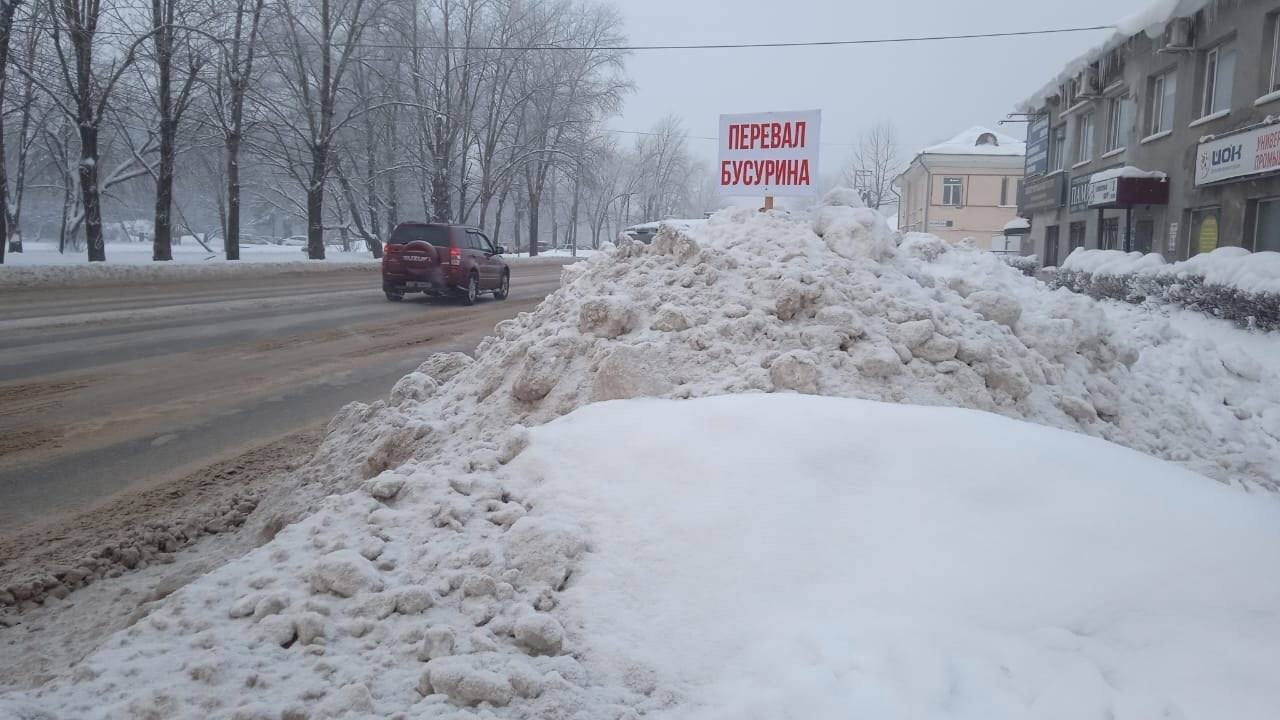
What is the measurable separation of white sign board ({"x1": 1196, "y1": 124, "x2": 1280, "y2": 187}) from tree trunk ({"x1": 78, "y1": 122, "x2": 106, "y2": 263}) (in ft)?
91.6

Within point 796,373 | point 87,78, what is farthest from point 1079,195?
point 87,78

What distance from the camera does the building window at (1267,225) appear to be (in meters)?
15.9

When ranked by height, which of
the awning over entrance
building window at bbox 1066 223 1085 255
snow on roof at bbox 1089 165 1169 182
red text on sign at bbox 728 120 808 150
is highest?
snow on roof at bbox 1089 165 1169 182

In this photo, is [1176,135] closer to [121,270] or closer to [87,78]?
[121,270]

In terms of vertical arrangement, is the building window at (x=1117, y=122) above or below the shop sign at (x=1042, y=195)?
above

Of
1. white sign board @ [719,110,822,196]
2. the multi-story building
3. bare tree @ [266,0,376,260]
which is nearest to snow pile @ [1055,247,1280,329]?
the multi-story building

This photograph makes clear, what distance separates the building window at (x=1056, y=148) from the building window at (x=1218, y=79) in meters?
10.8

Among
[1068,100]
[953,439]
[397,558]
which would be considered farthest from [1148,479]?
[1068,100]

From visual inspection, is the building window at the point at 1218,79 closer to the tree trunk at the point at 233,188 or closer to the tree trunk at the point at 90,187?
the tree trunk at the point at 233,188

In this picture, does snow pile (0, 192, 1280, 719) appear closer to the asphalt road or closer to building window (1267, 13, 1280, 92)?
the asphalt road

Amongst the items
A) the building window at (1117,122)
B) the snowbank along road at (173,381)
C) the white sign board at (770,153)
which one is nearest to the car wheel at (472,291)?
the snowbank along road at (173,381)

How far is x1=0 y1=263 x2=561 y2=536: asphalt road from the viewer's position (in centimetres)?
585

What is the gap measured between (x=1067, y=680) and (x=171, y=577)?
4003 mm

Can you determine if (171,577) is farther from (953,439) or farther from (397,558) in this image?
(953,439)
